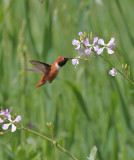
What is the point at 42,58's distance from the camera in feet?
7.86

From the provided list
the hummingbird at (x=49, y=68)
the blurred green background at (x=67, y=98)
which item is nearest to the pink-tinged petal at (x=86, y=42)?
the hummingbird at (x=49, y=68)

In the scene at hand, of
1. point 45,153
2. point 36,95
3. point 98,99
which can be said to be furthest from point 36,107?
point 45,153

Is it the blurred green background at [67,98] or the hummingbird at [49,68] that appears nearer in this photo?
the hummingbird at [49,68]

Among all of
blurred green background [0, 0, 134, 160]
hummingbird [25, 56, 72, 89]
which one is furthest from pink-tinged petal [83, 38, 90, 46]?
blurred green background [0, 0, 134, 160]

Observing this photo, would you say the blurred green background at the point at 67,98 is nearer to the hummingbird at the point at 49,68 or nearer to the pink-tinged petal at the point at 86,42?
the hummingbird at the point at 49,68

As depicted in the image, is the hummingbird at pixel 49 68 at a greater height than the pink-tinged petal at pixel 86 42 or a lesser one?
lesser

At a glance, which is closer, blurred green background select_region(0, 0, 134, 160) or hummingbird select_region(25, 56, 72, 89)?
hummingbird select_region(25, 56, 72, 89)

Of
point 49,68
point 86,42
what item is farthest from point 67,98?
point 86,42

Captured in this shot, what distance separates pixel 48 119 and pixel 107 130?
1.36 feet

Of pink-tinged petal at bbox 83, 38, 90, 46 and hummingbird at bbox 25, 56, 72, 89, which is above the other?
pink-tinged petal at bbox 83, 38, 90, 46

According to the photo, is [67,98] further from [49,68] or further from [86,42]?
[86,42]

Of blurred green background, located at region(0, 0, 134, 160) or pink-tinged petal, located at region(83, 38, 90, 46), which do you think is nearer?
pink-tinged petal, located at region(83, 38, 90, 46)

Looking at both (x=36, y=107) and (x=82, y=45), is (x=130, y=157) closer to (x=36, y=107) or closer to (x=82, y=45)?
(x=36, y=107)

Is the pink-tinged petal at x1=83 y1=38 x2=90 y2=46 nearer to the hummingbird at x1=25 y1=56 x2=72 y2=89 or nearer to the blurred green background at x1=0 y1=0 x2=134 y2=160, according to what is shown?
the hummingbird at x1=25 y1=56 x2=72 y2=89
